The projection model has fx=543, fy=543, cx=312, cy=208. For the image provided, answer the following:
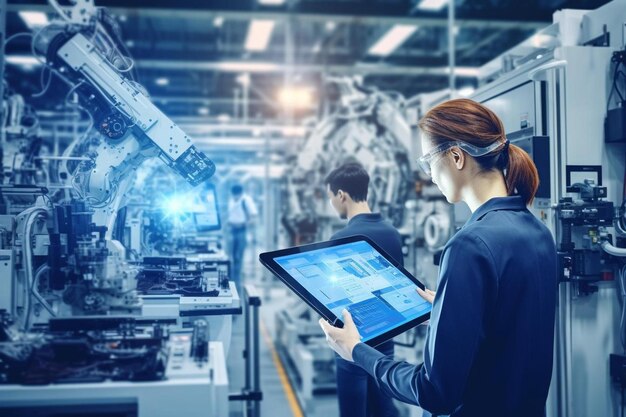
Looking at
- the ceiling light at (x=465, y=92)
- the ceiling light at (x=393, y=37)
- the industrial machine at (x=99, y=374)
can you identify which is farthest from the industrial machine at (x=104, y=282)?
the ceiling light at (x=393, y=37)

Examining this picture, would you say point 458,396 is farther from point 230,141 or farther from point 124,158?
point 230,141

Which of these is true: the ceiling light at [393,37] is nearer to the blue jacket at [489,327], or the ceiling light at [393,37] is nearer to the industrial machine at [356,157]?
the industrial machine at [356,157]

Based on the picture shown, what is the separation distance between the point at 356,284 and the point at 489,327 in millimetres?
479

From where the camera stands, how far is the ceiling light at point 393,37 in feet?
27.9

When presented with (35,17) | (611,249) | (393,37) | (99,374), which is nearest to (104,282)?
(99,374)

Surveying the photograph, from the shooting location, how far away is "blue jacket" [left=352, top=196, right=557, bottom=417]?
4.50 ft

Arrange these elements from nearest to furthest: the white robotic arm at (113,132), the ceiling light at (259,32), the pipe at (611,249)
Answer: the pipe at (611,249)
the white robotic arm at (113,132)
the ceiling light at (259,32)

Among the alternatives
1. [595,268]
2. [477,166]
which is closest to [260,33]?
[595,268]

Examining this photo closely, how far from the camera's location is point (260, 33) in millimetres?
8242

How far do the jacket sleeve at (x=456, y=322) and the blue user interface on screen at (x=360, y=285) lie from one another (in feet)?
0.97

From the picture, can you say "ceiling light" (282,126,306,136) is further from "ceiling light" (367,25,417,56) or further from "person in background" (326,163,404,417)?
"person in background" (326,163,404,417)

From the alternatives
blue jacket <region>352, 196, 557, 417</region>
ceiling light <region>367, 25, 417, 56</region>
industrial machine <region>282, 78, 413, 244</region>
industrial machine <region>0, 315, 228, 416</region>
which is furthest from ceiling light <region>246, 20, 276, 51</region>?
blue jacket <region>352, 196, 557, 417</region>

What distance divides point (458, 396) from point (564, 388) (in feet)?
6.31

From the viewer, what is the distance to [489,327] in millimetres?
1460
